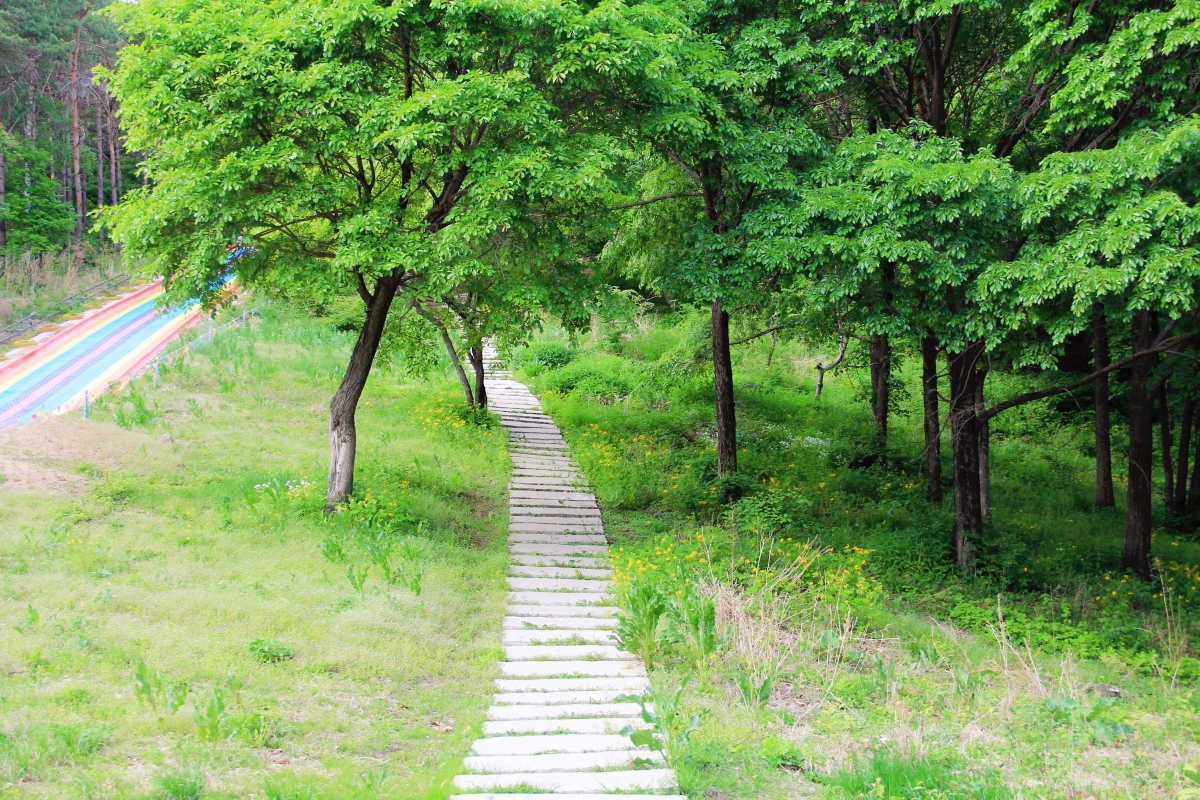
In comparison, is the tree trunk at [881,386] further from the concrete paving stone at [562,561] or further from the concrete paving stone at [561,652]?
the concrete paving stone at [561,652]

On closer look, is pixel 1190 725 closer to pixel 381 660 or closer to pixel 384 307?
pixel 381 660

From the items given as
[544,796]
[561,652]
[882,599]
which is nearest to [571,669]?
[561,652]

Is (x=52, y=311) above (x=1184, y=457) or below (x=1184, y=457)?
above

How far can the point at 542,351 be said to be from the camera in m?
25.9

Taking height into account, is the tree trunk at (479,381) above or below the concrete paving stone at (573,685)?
above

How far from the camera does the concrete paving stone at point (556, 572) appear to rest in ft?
37.3

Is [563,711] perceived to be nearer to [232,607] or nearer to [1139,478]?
[232,607]

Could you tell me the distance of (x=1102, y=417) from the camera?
1515 cm

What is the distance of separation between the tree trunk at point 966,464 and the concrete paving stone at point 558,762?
27.0 ft

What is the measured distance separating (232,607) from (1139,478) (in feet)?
43.0

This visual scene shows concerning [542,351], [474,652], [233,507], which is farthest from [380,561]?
[542,351]

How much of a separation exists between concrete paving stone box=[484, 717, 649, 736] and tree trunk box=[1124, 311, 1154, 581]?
10154mm

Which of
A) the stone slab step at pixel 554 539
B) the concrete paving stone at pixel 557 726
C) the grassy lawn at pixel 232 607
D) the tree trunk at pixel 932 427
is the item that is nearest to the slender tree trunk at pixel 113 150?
the grassy lawn at pixel 232 607

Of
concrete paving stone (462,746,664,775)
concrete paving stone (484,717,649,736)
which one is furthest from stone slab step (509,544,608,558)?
concrete paving stone (462,746,664,775)
